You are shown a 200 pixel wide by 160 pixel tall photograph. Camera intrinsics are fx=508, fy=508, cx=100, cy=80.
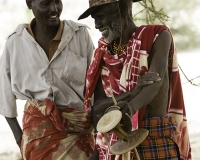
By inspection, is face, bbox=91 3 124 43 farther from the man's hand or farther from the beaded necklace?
the man's hand

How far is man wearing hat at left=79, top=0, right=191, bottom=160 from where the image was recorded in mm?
2934

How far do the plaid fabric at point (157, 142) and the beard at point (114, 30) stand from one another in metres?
0.55

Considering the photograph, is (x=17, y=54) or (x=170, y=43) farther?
(x=17, y=54)

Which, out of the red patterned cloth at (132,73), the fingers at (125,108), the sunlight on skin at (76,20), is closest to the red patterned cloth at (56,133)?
the red patterned cloth at (132,73)

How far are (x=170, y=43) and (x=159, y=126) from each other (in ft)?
1.62

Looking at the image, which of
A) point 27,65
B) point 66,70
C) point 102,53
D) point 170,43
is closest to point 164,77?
point 170,43

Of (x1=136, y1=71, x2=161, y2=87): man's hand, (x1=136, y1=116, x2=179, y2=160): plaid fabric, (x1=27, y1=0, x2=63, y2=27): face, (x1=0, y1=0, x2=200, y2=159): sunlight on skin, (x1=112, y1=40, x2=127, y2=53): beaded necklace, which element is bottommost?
(x1=0, y1=0, x2=200, y2=159): sunlight on skin

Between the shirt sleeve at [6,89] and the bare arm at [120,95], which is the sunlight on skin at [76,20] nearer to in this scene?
the shirt sleeve at [6,89]

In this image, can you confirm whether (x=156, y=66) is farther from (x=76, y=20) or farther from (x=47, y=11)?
(x=76, y=20)

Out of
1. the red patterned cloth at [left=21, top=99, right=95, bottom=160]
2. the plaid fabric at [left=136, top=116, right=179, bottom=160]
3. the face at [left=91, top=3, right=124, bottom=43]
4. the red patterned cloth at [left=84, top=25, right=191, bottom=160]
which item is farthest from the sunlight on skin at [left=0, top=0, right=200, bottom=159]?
the face at [left=91, top=3, right=124, bottom=43]

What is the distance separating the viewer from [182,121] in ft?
10.6

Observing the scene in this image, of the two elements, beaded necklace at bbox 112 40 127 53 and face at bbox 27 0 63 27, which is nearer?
beaded necklace at bbox 112 40 127 53

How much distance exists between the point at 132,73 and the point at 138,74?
35mm

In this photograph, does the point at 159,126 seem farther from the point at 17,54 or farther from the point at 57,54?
the point at 17,54
